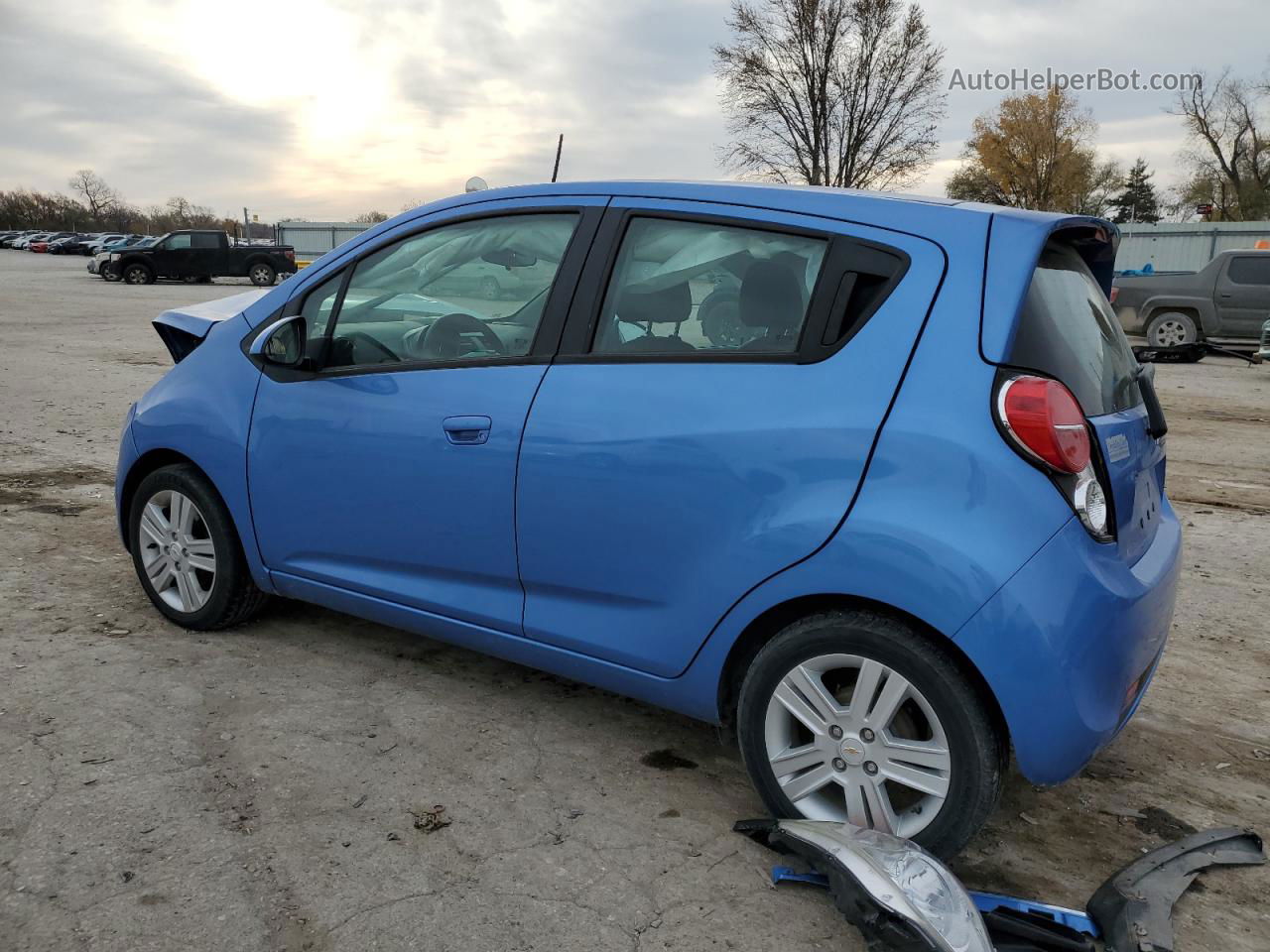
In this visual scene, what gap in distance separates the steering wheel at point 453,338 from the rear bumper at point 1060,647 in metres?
1.64

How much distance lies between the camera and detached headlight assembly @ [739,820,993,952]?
2.13 metres

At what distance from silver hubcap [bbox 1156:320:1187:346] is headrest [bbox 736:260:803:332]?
15.8 m

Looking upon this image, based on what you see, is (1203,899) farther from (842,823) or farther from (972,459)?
(972,459)

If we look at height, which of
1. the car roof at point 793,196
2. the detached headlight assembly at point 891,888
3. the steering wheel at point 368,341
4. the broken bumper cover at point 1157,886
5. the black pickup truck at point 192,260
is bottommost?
the broken bumper cover at point 1157,886

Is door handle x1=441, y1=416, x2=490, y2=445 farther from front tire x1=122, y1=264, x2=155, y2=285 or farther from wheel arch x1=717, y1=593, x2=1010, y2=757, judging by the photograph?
front tire x1=122, y1=264, x2=155, y2=285

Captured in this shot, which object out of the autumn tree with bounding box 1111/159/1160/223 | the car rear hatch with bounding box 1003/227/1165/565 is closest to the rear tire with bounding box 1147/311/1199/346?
the car rear hatch with bounding box 1003/227/1165/565

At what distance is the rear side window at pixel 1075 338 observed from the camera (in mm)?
2426

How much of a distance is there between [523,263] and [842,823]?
1.82m

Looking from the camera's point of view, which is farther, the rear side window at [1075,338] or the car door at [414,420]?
the car door at [414,420]

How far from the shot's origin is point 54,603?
418 centimetres

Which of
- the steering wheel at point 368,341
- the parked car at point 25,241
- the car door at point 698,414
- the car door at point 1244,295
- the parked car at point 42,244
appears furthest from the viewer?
the parked car at point 25,241

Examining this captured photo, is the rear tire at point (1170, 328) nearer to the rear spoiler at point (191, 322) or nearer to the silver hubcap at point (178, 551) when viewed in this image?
the rear spoiler at point (191, 322)

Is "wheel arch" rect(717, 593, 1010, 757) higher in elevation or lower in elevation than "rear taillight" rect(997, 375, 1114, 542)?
lower

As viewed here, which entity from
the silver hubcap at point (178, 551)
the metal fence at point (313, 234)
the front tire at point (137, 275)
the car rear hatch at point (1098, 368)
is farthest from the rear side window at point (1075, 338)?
the metal fence at point (313, 234)
